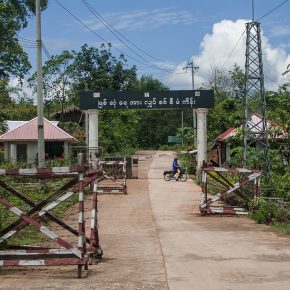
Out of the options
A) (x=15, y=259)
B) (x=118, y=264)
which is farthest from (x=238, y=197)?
(x=15, y=259)

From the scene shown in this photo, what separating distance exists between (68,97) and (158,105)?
31607 millimetres

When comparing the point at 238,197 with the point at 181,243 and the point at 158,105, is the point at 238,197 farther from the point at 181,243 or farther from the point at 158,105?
the point at 158,105

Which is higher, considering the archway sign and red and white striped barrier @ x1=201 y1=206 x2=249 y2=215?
the archway sign

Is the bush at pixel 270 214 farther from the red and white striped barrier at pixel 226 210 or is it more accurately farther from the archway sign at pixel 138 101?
the archway sign at pixel 138 101

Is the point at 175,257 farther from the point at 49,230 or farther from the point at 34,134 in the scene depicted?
the point at 34,134

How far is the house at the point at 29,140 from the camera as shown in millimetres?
40281

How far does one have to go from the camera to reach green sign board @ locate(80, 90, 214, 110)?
3238 cm

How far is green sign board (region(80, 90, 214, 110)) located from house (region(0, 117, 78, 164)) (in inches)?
314

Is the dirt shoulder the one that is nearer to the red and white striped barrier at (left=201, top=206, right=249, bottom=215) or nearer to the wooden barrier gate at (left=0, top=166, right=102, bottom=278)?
the wooden barrier gate at (left=0, top=166, right=102, bottom=278)

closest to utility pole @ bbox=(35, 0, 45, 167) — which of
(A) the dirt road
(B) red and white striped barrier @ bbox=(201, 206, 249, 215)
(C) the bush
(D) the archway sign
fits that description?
(A) the dirt road

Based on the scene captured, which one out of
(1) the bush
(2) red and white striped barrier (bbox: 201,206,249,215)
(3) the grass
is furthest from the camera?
(2) red and white striped barrier (bbox: 201,206,249,215)

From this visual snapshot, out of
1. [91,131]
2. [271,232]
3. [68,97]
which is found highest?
[68,97]

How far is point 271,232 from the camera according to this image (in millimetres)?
13688

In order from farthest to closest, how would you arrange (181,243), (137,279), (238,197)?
(238,197) → (181,243) → (137,279)
